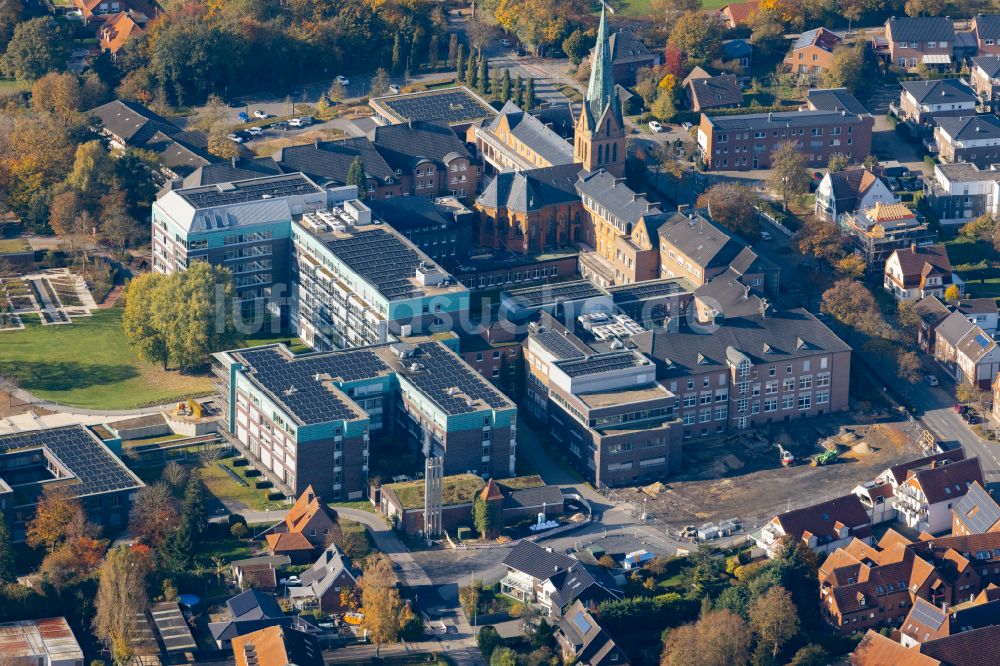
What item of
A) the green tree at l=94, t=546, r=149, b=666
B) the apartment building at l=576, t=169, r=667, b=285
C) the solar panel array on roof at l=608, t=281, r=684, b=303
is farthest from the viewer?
the apartment building at l=576, t=169, r=667, b=285

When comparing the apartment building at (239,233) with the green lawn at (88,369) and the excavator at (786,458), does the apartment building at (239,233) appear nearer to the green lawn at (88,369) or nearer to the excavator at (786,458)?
the green lawn at (88,369)

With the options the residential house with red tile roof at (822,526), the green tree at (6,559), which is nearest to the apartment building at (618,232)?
the residential house with red tile roof at (822,526)

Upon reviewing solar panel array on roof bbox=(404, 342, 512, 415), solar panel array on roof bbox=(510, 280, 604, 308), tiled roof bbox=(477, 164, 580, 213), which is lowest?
solar panel array on roof bbox=(404, 342, 512, 415)

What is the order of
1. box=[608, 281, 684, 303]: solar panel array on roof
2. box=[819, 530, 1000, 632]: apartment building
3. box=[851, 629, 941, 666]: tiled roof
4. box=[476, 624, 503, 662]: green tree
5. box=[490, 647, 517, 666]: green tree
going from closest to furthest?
1. box=[490, 647, 517, 666]: green tree
2. box=[851, 629, 941, 666]: tiled roof
3. box=[476, 624, 503, 662]: green tree
4. box=[819, 530, 1000, 632]: apartment building
5. box=[608, 281, 684, 303]: solar panel array on roof

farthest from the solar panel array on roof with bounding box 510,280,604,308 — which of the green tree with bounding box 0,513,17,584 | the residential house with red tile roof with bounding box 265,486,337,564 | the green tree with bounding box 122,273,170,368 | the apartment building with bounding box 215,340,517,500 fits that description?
the green tree with bounding box 0,513,17,584

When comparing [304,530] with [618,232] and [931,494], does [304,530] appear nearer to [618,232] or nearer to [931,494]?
[931,494]

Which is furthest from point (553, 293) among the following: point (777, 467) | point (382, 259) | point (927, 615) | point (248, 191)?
point (927, 615)

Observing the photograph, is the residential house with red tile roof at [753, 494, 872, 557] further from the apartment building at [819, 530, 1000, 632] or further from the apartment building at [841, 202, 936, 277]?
the apartment building at [841, 202, 936, 277]
